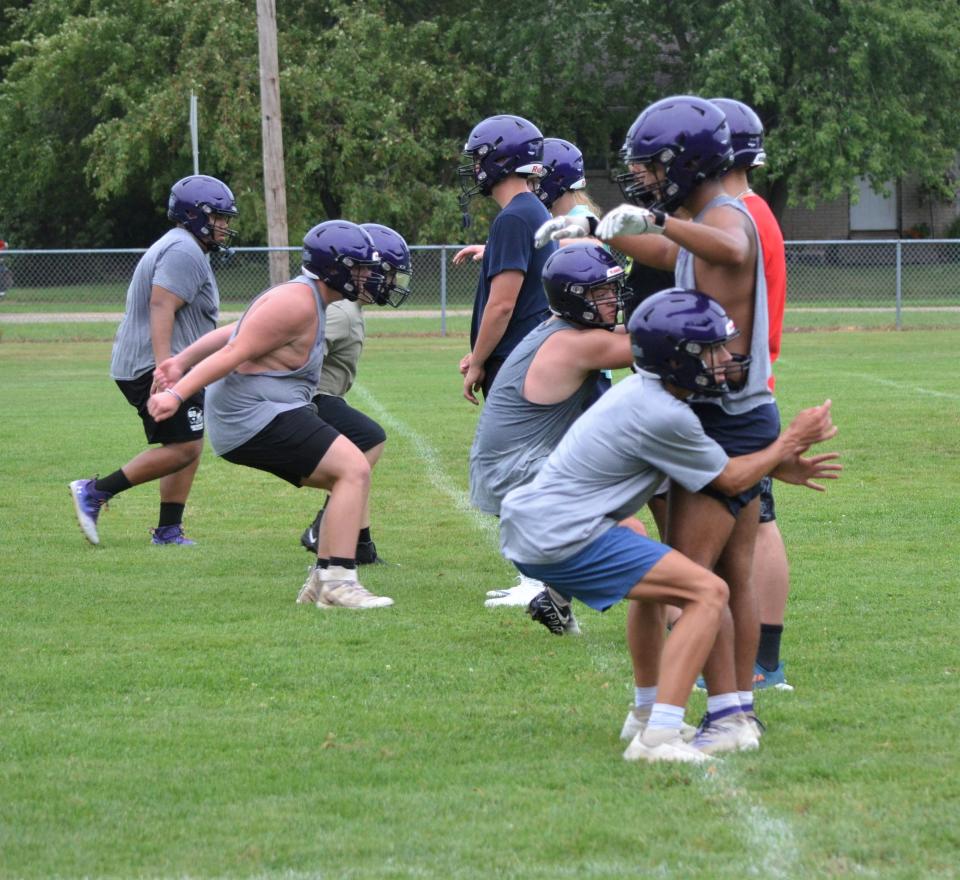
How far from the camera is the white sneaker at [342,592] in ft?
23.0

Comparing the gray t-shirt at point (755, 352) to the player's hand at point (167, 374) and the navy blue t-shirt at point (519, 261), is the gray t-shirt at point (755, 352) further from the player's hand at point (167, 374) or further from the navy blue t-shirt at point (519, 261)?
the player's hand at point (167, 374)

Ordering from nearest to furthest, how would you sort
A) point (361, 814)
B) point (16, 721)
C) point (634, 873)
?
point (634, 873)
point (361, 814)
point (16, 721)

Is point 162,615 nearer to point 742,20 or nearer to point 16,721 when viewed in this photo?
point 16,721

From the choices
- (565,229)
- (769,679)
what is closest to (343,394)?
(769,679)

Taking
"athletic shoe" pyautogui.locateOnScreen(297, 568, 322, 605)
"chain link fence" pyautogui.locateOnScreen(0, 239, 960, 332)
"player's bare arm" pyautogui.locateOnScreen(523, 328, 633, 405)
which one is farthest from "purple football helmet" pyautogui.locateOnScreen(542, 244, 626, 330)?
"chain link fence" pyautogui.locateOnScreen(0, 239, 960, 332)

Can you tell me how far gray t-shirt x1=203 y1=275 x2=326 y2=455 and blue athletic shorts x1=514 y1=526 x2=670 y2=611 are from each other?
2691 mm

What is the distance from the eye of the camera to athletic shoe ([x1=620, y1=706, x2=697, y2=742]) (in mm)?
4812

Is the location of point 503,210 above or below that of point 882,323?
above

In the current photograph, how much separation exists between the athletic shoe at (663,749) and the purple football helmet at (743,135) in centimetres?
192

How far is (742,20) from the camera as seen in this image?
33.3m

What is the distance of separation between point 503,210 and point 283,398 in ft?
4.45

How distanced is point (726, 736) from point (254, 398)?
10.5 ft

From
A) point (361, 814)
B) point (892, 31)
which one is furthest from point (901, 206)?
point (361, 814)

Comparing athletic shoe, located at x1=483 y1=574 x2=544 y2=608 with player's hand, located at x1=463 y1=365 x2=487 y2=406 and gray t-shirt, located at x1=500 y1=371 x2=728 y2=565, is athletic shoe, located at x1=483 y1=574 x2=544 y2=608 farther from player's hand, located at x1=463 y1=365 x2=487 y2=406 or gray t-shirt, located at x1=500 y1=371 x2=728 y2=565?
gray t-shirt, located at x1=500 y1=371 x2=728 y2=565
